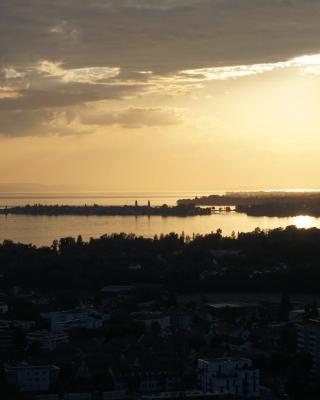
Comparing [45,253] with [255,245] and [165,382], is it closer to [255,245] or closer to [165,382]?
[255,245]

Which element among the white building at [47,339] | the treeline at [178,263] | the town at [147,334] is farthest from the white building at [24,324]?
the treeline at [178,263]

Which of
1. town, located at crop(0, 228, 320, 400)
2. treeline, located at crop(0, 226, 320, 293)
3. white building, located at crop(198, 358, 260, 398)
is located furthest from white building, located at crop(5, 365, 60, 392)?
treeline, located at crop(0, 226, 320, 293)

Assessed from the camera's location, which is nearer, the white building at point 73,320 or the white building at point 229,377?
the white building at point 229,377

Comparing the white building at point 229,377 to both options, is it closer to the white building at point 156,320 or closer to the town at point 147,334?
the town at point 147,334

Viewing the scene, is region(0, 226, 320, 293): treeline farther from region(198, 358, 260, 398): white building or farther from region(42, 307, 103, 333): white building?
region(198, 358, 260, 398): white building

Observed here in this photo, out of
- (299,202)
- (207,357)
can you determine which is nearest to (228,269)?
A: (207,357)

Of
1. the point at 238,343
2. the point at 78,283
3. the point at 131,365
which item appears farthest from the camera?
the point at 78,283
